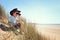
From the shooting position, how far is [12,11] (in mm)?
3322

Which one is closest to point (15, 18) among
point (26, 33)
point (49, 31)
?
point (26, 33)

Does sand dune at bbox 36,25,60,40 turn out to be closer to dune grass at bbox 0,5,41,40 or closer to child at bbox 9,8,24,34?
dune grass at bbox 0,5,41,40

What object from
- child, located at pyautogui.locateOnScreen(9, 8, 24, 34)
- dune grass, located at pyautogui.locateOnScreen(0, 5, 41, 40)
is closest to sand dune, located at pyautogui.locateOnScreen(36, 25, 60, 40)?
dune grass, located at pyautogui.locateOnScreen(0, 5, 41, 40)

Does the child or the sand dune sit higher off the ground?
the child

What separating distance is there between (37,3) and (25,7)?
220mm

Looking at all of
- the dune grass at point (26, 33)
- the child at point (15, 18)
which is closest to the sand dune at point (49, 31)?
the dune grass at point (26, 33)

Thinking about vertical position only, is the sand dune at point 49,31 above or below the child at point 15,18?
below

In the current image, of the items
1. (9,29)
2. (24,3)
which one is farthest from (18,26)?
(24,3)

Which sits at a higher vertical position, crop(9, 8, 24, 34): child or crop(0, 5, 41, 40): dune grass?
crop(9, 8, 24, 34): child

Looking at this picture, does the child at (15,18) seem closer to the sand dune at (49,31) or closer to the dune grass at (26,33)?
the dune grass at (26,33)

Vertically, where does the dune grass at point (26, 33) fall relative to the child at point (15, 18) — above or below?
below

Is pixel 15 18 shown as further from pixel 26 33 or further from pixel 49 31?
pixel 49 31

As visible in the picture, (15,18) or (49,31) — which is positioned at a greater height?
(15,18)

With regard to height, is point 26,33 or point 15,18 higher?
point 15,18
